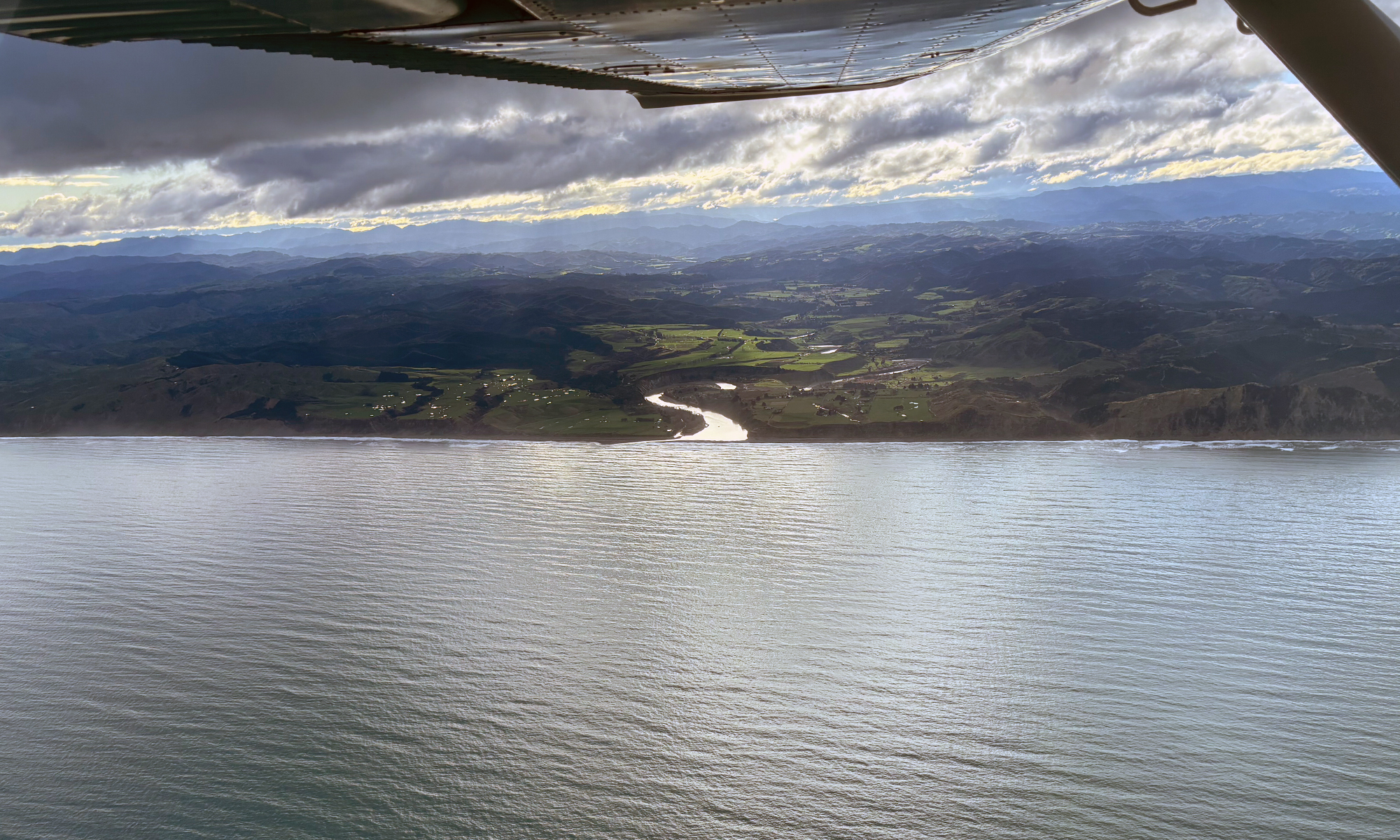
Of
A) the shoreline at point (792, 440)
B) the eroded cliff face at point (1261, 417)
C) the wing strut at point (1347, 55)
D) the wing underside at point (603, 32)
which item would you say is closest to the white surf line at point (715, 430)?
the shoreline at point (792, 440)

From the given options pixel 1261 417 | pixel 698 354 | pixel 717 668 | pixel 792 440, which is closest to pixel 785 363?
pixel 698 354

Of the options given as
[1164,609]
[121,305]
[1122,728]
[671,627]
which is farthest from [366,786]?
[121,305]

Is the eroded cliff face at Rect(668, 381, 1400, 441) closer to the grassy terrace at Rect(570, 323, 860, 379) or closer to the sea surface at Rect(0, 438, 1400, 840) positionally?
the sea surface at Rect(0, 438, 1400, 840)

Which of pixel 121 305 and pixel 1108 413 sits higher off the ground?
pixel 121 305

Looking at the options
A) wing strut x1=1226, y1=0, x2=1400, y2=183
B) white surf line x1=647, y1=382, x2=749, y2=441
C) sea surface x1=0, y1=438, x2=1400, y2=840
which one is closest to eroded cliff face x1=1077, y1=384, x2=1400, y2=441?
sea surface x1=0, y1=438, x2=1400, y2=840

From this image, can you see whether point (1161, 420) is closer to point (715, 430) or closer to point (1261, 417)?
point (1261, 417)

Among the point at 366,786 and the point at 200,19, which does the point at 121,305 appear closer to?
the point at 366,786
